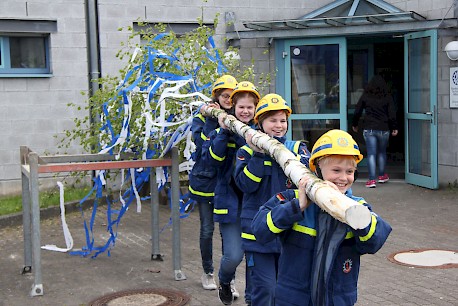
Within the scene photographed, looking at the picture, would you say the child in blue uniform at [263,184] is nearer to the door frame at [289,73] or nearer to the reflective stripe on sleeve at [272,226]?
the reflective stripe on sleeve at [272,226]

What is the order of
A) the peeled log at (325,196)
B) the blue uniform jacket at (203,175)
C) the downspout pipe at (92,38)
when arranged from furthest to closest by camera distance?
the downspout pipe at (92,38), the blue uniform jacket at (203,175), the peeled log at (325,196)

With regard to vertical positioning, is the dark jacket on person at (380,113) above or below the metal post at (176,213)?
above

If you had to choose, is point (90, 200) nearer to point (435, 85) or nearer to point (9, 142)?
point (9, 142)

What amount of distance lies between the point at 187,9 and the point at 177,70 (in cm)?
481

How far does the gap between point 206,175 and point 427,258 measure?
2.71 m

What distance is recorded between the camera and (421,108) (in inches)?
479

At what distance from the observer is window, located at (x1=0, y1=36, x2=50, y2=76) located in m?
11.3

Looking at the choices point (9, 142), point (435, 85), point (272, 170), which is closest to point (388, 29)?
point (435, 85)

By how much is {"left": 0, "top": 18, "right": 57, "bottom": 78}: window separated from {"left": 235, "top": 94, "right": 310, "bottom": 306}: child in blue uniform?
716 centimetres

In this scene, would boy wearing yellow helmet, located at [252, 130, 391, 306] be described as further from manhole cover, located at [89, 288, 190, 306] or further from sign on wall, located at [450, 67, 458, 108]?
sign on wall, located at [450, 67, 458, 108]

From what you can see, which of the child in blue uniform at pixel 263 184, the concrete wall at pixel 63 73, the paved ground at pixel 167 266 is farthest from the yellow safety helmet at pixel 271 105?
the concrete wall at pixel 63 73

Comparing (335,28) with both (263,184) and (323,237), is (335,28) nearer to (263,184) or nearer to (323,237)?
(263,184)

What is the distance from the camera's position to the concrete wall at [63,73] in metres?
11.3

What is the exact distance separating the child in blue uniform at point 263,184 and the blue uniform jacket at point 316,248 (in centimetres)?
95
